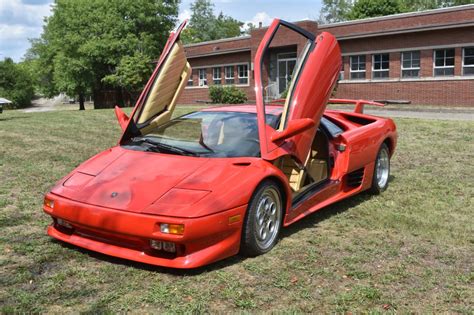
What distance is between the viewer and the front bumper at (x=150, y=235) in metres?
3.46

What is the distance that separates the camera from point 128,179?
13.1 ft

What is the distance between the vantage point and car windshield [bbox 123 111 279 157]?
438cm

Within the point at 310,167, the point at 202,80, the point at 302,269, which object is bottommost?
the point at 302,269

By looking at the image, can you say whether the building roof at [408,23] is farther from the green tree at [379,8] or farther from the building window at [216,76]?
the green tree at [379,8]

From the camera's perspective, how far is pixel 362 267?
3.83m

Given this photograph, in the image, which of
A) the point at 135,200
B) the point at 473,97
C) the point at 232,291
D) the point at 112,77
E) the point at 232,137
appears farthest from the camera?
Result: the point at 112,77

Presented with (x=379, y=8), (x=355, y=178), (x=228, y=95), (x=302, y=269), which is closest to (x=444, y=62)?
(x=228, y=95)

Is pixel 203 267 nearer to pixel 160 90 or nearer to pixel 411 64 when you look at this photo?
pixel 160 90

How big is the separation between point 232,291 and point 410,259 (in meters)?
1.64

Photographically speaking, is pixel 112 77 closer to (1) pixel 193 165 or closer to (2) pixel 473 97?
(2) pixel 473 97

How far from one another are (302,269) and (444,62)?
71.6ft

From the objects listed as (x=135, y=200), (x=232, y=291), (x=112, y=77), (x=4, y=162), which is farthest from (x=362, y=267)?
(x=112, y=77)

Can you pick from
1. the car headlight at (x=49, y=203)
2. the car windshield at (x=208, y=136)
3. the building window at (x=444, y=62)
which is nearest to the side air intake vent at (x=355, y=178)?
the car windshield at (x=208, y=136)

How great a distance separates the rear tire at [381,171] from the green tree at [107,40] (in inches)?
1140
